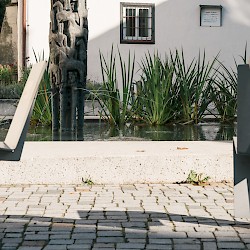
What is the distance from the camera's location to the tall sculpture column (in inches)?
328

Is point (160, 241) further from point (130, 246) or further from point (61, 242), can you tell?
point (61, 242)

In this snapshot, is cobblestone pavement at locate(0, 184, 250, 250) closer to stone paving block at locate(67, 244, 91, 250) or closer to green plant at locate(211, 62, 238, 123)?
stone paving block at locate(67, 244, 91, 250)

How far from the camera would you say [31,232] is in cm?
442

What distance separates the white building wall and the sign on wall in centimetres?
10

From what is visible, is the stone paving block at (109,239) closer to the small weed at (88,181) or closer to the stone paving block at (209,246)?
the stone paving block at (209,246)

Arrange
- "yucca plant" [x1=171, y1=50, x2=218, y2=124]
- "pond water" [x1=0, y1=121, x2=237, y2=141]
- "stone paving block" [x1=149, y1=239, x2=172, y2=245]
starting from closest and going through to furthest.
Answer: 1. "stone paving block" [x1=149, y1=239, x2=172, y2=245]
2. "pond water" [x1=0, y1=121, x2=237, y2=141]
3. "yucca plant" [x1=171, y1=50, x2=218, y2=124]

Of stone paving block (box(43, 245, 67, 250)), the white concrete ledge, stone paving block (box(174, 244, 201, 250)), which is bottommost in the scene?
stone paving block (box(43, 245, 67, 250))

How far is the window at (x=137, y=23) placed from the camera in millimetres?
19859

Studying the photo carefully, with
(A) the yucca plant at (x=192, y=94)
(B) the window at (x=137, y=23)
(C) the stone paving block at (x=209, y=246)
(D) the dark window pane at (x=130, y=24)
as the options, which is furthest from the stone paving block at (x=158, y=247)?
(D) the dark window pane at (x=130, y=24)

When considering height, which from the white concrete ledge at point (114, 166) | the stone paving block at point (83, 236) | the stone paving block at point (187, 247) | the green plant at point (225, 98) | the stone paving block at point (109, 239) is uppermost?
the green plant at point (225, 98)

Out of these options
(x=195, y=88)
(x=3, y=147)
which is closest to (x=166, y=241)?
(x=3, y=147)

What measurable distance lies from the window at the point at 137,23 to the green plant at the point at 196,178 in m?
13.5

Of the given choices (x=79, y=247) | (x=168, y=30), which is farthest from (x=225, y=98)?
(x=168, y=30)

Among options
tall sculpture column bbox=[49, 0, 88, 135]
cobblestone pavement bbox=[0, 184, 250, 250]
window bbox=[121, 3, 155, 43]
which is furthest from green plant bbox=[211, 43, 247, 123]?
window bbox=[121, 3, 155, 43]
